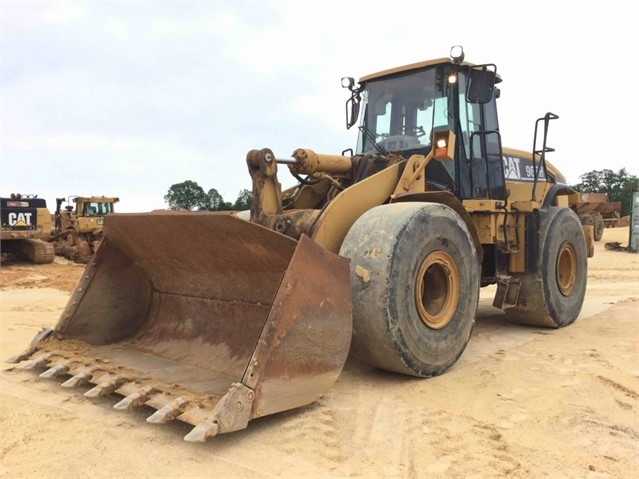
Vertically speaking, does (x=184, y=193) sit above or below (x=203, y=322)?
above

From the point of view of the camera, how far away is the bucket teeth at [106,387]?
11.4 ft

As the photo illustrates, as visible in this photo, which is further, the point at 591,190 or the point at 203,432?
the point at 591,190

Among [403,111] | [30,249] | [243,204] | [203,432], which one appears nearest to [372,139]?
[403,111]

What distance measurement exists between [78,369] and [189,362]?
0.75 meters

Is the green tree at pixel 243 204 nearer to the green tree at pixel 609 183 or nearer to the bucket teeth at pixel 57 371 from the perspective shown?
the bucket teeth at pixel 57 371

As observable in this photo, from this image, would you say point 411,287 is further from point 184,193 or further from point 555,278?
point 184,193

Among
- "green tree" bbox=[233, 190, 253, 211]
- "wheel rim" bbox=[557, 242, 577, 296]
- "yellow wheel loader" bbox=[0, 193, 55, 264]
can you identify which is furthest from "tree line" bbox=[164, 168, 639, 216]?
"wheel rim" bbox=[557, 242, 577, 296]

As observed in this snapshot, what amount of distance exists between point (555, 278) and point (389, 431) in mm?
3884

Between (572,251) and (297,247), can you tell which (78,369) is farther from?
(572,251)

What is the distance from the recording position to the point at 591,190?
46156 mm

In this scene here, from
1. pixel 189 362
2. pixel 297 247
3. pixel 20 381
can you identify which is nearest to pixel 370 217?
pixel 297 247

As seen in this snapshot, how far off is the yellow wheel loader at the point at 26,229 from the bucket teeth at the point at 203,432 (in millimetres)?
15387

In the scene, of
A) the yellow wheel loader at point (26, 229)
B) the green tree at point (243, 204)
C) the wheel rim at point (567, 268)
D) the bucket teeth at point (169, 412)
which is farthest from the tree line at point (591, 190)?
the bucket teeth at point (169, 412)

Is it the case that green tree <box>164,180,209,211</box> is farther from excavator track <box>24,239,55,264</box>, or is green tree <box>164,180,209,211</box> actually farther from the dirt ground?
the dirt ground
